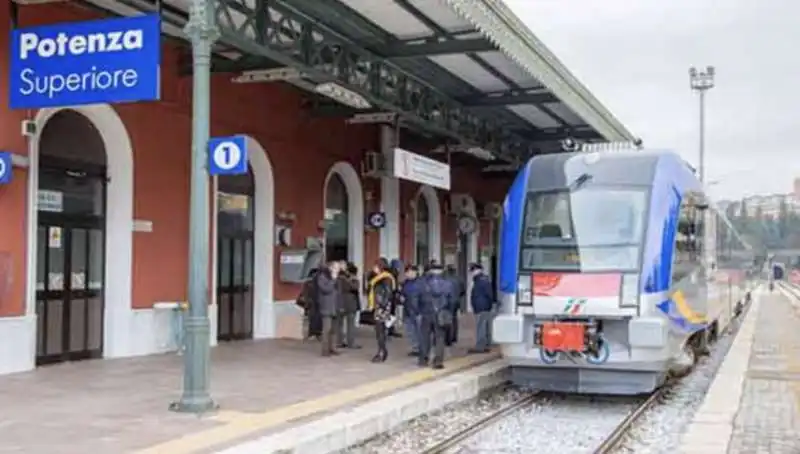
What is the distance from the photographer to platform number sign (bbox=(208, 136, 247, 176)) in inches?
361

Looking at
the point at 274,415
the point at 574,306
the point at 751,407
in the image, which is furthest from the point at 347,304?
the point at 751,407

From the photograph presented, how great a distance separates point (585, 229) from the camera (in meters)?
12.1

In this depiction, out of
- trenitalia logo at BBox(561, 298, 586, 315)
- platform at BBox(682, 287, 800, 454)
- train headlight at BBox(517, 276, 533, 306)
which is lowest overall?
platform at BBox(682, 287, 800, 454)

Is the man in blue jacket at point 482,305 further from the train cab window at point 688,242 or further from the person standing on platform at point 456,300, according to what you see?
the train cab window at point 688,242

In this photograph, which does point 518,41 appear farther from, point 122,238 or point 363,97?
point 122,238

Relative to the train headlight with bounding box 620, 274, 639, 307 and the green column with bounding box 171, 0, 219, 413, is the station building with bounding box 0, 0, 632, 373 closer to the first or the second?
the green column with bounding box 171, 0, 219, 413

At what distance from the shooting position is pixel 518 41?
14.8 metres

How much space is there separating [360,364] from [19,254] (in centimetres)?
490

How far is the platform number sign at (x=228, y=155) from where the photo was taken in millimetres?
9172

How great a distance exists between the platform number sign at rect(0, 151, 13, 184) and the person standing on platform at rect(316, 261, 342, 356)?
4948 millimetres

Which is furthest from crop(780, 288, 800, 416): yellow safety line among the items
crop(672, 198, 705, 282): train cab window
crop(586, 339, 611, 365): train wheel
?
crop(586, 339, 611, 365): train wheel

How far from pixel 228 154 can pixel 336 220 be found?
11.5 m

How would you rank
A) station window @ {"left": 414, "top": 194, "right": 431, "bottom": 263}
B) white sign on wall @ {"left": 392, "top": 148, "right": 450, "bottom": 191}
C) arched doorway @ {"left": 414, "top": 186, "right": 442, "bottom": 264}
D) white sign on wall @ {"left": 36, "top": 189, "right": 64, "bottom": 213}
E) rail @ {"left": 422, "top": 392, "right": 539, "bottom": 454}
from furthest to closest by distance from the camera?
arched doorway @ {"left": 414, "top": 186, "right": 442, "bottom": 264}
station window @ {"left": 414, "top": 194, "right": 431, "bottom": 263}
white sign on wall @ {"left": 392, "top": 148, "right": 450, "bottom": 191}
white sign on wall @ {"left": 36, "top": 189, "right": 64, "bottom": 213}
rail @ {"left": 422, "top": 392, "right": 539, "bottom": 454}

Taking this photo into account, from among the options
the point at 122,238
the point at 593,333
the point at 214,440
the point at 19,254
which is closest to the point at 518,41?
the point at 593,333
